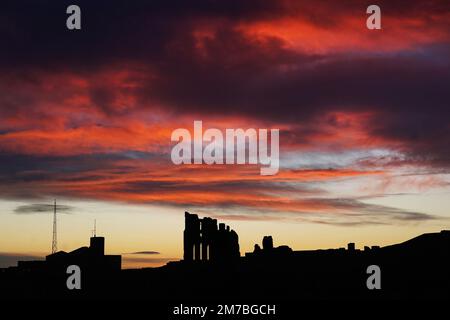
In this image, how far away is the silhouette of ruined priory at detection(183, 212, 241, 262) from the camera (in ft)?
117

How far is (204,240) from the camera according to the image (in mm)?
36125

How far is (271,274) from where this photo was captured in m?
33.4

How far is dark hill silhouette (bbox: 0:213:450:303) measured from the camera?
102 feet

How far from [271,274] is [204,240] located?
4.03 metres

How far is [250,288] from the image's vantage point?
111 ft

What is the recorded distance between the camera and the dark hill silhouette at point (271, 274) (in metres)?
31.0

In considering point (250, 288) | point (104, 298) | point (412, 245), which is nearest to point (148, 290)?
point (104, 298)

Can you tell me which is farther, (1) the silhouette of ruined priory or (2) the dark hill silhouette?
(1) the silhouette of ruined priory

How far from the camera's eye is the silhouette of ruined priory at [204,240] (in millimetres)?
35656

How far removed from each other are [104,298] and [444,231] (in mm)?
14958

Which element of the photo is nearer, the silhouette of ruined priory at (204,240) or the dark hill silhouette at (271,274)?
the dark hill silhouette at (271,274)
